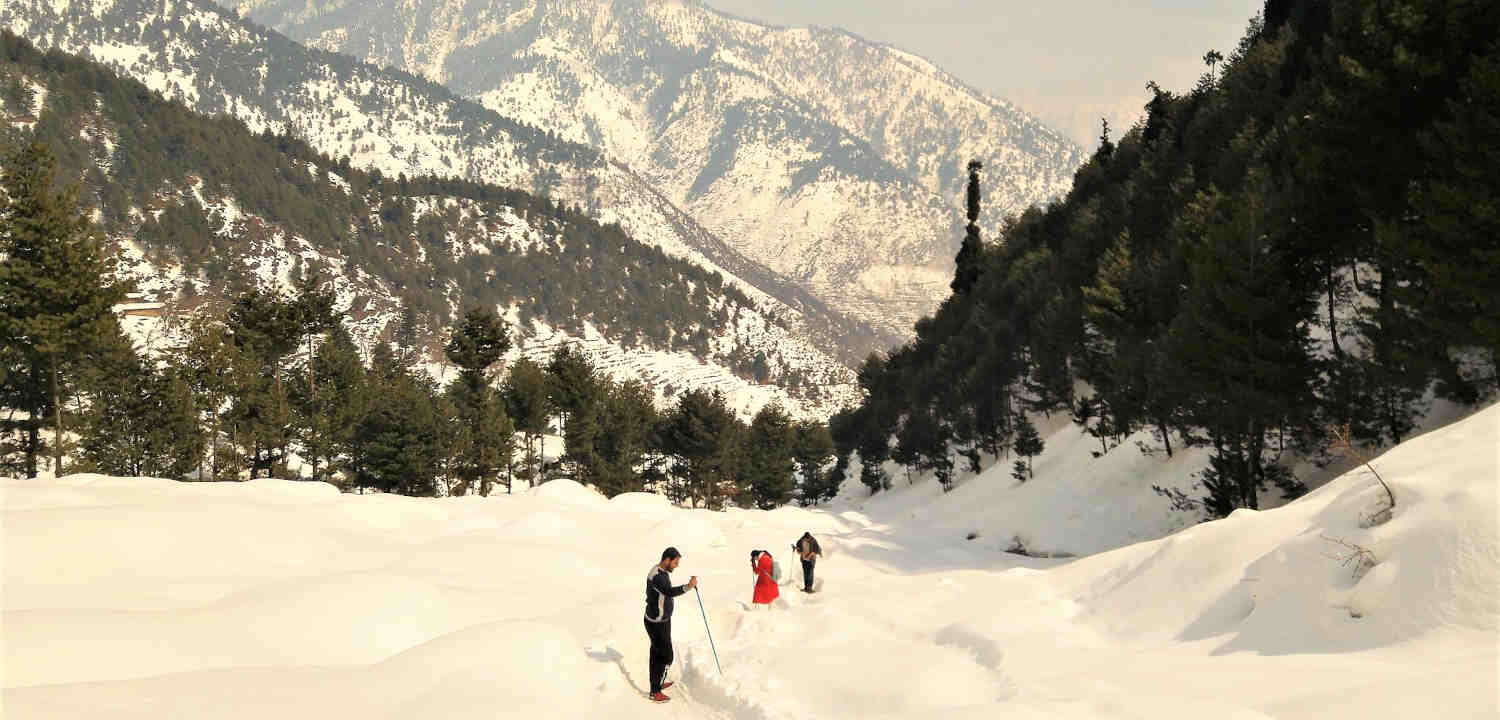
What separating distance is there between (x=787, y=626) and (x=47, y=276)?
43871mm

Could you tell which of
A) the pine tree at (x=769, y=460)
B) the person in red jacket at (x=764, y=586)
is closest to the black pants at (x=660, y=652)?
the person in red jacket at (x=764, y=586)

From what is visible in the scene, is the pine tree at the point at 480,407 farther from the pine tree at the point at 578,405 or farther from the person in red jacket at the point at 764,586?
the person in red jacket at the point at 764,586

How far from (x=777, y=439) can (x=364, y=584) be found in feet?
314

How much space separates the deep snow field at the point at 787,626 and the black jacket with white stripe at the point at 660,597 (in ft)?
3.81

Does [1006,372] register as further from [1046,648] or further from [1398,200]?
[1046,648]

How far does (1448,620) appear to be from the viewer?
8.98 metres

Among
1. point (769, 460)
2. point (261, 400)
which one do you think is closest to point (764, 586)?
point (261, 400)

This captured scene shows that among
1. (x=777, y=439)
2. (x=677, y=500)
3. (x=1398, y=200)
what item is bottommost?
(x=677, y=500)

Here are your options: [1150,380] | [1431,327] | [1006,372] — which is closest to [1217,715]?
[1431,327]

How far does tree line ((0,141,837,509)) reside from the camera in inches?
1646

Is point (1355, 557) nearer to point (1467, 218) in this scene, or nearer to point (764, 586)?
point (764, 586)

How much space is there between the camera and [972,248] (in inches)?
4323

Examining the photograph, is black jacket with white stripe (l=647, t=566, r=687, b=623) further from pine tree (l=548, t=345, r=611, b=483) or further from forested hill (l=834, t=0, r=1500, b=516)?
pine tree (l=548, t=345, r=611, b=483)

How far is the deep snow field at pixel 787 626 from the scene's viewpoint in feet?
29.4
